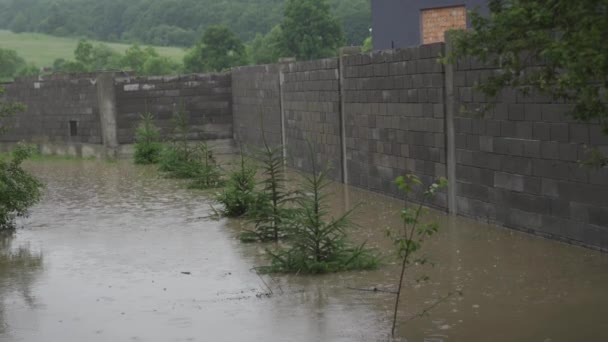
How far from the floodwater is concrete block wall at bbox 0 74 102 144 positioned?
14739 mm

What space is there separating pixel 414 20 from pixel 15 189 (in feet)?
60.6

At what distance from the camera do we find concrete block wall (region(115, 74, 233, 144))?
93.0ft

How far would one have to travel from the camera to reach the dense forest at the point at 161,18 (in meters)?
115

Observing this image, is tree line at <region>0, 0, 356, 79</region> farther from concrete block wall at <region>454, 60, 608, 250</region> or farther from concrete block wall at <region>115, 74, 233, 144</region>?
concrete block wall at <region>454, 60, 608, 250</region>

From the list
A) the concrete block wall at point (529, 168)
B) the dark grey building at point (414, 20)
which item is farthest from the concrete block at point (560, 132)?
the dark grey building at point (414, 20)

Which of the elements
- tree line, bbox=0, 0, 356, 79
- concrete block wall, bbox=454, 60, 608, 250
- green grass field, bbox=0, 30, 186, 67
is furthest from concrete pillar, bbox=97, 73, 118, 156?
green grass field, bbox=0, 30, 186, 67

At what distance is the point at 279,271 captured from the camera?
1048cm

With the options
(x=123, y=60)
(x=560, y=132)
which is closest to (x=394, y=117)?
(x=560, y=132)

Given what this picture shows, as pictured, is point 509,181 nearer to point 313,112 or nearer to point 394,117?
point 394,117

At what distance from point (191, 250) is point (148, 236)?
1399mm

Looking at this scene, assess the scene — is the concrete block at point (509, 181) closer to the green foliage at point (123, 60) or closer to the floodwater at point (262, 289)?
the floodwater at point (262, 289)

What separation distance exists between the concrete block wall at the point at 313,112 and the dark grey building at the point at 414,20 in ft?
23.4

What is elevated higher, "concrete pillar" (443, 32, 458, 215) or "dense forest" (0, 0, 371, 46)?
"dense forest" (0, 0, 371, 46)

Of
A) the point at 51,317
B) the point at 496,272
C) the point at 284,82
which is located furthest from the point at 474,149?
the point at 284,82
